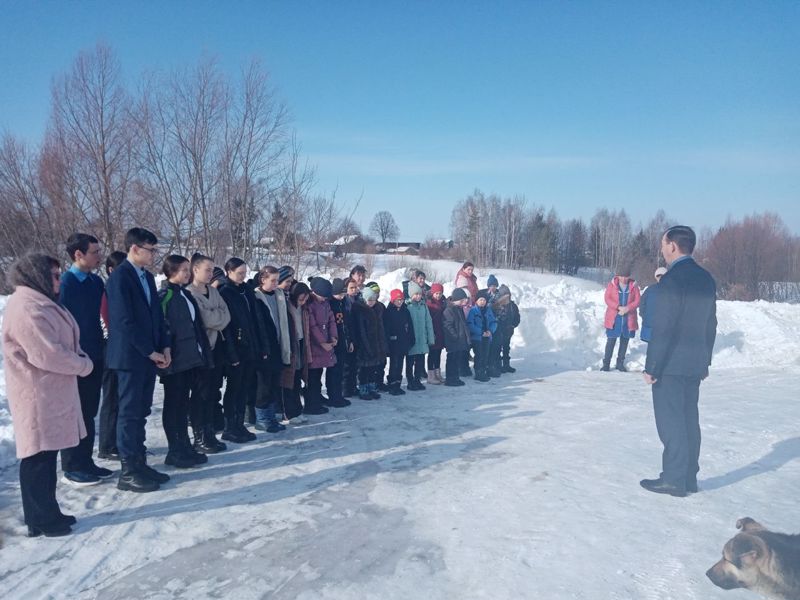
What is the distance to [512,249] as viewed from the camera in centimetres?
5781

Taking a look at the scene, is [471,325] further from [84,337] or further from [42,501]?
[42,501]

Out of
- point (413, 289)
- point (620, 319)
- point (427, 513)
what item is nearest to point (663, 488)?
point (427, 513)

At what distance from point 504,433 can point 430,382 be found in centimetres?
336

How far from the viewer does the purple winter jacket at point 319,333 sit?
7621mm

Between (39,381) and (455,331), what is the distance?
263 inches

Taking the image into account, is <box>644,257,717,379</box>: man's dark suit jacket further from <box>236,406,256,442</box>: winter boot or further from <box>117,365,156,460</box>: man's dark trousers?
<box>117,365,156,460</box>: man's dark trousers

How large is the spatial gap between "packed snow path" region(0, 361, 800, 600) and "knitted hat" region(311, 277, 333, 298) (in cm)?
190

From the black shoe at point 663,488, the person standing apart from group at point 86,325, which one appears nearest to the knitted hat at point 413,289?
the person standing apart from group at point 86,325

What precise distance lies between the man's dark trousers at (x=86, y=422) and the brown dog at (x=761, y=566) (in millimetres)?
5124

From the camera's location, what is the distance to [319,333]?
25.1 feet

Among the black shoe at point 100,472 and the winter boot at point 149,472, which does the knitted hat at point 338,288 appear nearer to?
the winter boot at point 149,472

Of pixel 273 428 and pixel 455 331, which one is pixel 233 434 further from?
pixel 455 331

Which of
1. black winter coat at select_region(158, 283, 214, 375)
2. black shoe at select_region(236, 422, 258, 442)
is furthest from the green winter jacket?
black winter coat at select_region(158, 283, 214, 375)

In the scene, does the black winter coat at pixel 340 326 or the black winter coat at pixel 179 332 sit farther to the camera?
the black winter coat at pixel 340 326
